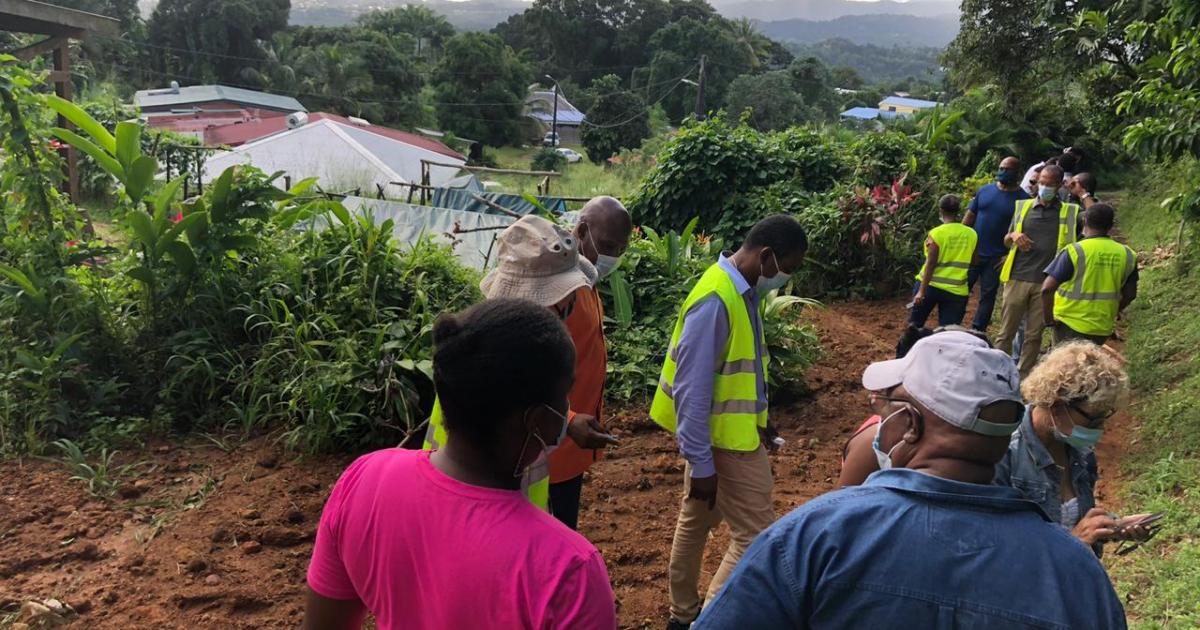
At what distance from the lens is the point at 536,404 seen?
145 centimetres

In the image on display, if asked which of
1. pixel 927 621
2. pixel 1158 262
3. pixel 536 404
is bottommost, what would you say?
pixel 1158 262

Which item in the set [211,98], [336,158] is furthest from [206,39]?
[336,158]

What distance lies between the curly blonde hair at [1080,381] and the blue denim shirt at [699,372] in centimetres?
100

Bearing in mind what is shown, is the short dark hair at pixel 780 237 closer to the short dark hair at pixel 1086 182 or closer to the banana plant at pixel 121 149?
the banana plant at pixel 121 149

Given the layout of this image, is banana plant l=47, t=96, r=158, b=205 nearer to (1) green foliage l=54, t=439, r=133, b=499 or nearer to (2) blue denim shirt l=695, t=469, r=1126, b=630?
(1) green foliage l=54, t=439, r=133, b=499

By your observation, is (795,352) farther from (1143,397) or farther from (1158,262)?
(1158,262)

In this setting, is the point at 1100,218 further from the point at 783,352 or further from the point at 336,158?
the point at 336,158

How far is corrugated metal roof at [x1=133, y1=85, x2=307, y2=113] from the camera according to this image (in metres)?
45.1

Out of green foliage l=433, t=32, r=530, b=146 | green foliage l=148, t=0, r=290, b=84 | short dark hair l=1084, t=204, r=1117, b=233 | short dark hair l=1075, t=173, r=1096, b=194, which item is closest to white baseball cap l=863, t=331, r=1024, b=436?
short dark hair l=1084, t=204, r=1117, b=233

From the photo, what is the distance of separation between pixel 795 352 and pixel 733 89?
45.9 m

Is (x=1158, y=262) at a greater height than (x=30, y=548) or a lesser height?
greater

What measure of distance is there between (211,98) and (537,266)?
50.8 meters

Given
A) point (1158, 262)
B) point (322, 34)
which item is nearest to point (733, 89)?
point (322, 34)

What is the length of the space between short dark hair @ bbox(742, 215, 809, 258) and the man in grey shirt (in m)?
4.01
